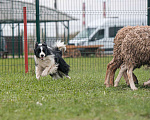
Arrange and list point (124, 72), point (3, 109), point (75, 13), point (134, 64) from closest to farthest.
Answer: point (3, 109) → point (134, 64) → point (124, 72) → point (75, 13)

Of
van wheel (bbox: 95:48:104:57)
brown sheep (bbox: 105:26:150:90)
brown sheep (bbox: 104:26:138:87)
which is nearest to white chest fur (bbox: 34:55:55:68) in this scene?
brown sheep (bbox: 104:26:138:87)

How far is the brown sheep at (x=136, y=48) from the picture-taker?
6699 mm

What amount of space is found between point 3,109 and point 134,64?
125 inches

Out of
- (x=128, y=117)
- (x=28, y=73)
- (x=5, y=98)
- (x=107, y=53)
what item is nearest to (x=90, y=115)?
(x=128, y=117)

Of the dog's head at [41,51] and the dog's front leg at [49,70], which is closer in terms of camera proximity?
the dog's head at [41,51]

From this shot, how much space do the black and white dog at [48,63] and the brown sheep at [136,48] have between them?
2937 millimetres

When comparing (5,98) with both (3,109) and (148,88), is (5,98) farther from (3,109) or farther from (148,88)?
(148,88)

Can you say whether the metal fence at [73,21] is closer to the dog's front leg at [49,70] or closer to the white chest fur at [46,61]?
the white chest fur at [46,61]

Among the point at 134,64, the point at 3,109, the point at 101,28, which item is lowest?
the point at 3,109

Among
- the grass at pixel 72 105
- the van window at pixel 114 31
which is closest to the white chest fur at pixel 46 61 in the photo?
the grass at pixel 72 105

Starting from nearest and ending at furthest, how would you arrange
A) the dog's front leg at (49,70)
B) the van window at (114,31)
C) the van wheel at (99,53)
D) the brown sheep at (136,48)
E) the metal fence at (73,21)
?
1. the brown sheep at (136,48)
2. the dog's front leg at (49,70)
3. the metal fence at (73,21)
4. the van wheel at (99,53)
5. the van window at (114,31)

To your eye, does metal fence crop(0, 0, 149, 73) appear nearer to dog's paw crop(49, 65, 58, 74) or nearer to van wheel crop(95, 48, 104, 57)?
van wheel crop(95, 48, 104, 57)

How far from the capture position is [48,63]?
30.8ft

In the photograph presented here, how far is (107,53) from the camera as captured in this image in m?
13.7
